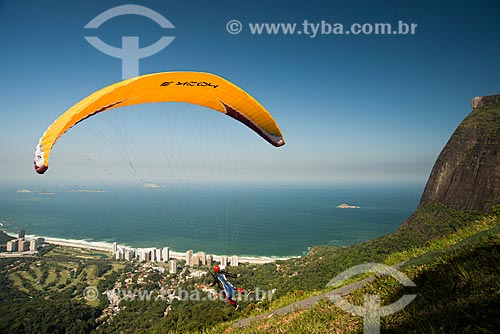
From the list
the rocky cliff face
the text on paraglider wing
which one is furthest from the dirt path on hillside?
the rocky cliff face

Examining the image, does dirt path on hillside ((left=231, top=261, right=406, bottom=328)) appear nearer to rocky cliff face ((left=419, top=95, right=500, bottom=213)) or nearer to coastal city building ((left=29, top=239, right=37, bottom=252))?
rocky cliff face ((left=419, top=95, right=500, bottom=213))

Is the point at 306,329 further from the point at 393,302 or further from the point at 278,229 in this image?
the point at 278,229

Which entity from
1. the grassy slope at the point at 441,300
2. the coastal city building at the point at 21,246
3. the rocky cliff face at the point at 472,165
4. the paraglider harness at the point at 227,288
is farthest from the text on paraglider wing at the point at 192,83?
the coastal city building at the point at 21,246

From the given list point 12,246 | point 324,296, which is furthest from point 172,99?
point 12,246

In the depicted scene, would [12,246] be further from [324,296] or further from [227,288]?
[324,296]

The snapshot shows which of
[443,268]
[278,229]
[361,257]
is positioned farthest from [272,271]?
[278,229]

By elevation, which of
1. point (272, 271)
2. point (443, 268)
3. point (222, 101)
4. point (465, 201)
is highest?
point (222, 101)
